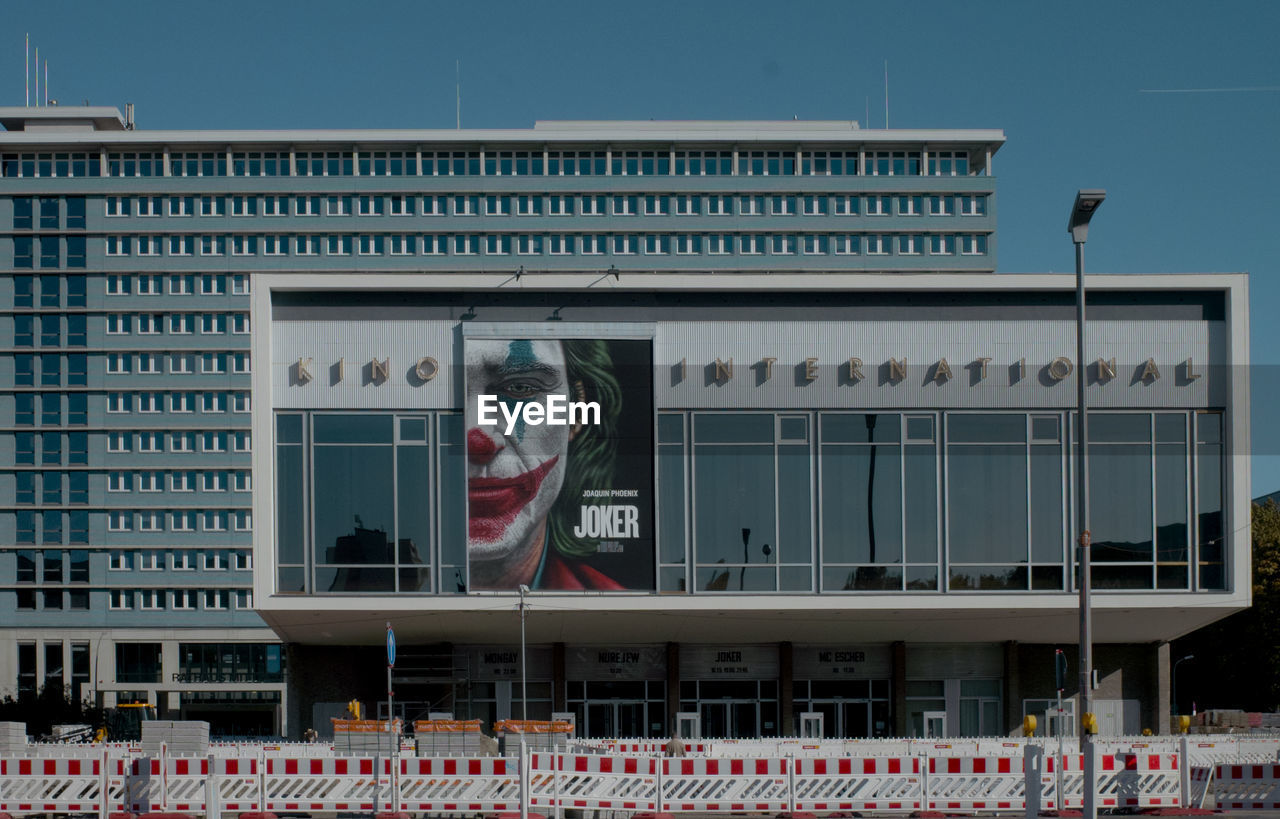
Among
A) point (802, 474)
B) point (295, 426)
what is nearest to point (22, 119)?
point (295, 426)

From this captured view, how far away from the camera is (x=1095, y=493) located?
119ft

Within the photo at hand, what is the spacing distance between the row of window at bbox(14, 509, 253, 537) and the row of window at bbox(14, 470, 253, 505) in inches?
44.1

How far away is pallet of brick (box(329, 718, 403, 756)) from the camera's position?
30281 mm

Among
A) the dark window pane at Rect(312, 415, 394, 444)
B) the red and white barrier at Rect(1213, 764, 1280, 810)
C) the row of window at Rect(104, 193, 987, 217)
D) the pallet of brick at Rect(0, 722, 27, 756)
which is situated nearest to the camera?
the red and white barrier at Rect(1213, 764, 1280, 810)

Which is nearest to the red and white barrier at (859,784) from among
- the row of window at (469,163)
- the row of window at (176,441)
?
the row of window at (469,163)

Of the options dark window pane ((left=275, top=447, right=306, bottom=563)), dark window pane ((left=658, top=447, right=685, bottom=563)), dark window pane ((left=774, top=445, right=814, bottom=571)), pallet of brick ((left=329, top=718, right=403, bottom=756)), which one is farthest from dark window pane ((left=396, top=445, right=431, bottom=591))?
dark window pane ((left=774, top=445, right=814, bottom=571))

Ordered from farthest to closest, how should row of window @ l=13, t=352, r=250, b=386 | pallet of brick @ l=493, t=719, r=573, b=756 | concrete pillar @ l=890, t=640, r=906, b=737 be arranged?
1. row of window @ l=13, t=352, r=250, b=386
2. concrete pillar @ l=890, t=640, r=906, b=737
3. pallet of brick @ l=493, t=719, r=573, b=756

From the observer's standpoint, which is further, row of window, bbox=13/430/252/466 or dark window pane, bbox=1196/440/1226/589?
row of window, bbox=13/430/252/466

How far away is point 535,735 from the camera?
29828mm

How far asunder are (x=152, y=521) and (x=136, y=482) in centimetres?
279

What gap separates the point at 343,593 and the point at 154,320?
225ft

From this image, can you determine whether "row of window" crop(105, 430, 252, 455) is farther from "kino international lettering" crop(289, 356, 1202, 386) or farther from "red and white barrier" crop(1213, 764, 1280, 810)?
"red and white barrier" crop(1213, 764, 1280, 810)

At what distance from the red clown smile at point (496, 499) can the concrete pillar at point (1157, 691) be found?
1710 cm

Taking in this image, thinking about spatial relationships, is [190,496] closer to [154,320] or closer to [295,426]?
[154,320]
